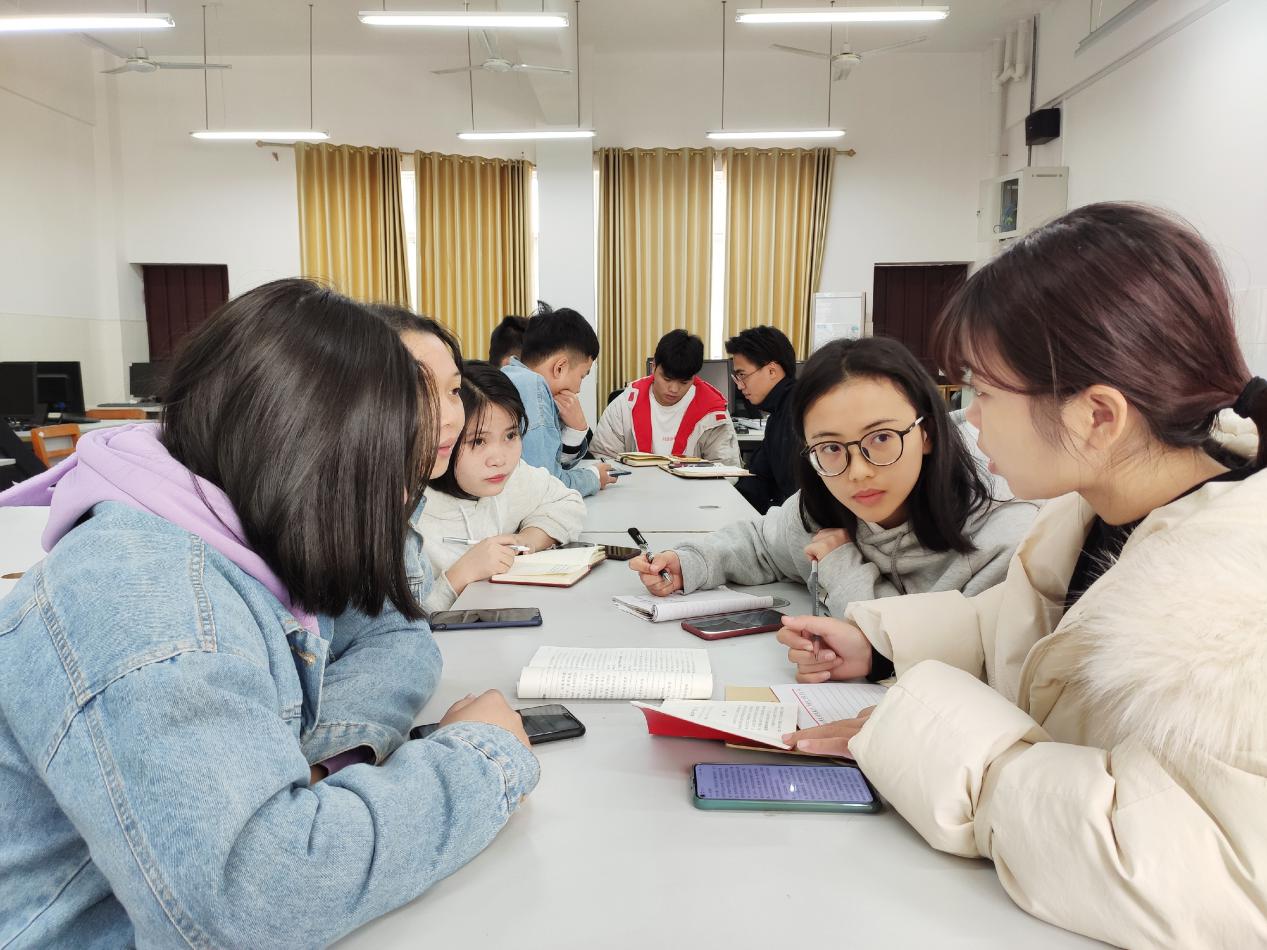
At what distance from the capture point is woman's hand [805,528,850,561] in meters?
1.58

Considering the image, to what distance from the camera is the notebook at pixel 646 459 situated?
4379mm

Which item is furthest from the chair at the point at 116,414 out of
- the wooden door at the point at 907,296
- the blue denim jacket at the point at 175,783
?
the blue denim jacket at the point at 175,783

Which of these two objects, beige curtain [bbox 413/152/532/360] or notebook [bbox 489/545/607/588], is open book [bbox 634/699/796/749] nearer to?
notebook [bbox 489/545/607/588]

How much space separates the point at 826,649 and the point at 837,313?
6.57 meters

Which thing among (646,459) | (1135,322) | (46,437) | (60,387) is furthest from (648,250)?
(1135,322)

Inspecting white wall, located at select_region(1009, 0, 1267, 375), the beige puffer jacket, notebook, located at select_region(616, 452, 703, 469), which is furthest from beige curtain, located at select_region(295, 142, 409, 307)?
the beige puffer jacket

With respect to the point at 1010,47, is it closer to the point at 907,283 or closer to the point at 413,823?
the point at 907,283

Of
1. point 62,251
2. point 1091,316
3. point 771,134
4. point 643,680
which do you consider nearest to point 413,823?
point 643,680

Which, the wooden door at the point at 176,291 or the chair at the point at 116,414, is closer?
the chair at the point at 116,414

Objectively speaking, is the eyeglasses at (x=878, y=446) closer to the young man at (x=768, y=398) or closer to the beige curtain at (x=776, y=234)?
the young man at (x=768, y=398)

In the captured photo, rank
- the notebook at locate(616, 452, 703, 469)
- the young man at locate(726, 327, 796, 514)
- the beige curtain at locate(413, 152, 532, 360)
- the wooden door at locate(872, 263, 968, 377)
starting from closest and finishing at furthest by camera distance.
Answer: the young man at locate(726, 327, 796, 514)
the notebook at locate(616, 452, 703, 469)
the beige curtain at locate(413, 152, 532, 360)
the wooden door at locate(872, 263, 968, 377)

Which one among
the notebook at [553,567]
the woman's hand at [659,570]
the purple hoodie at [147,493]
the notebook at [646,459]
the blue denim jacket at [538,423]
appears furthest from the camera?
the notebook at [646,459]

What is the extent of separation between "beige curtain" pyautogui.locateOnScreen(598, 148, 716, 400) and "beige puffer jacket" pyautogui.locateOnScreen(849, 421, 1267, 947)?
6950 mm

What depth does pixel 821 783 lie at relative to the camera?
896mm
